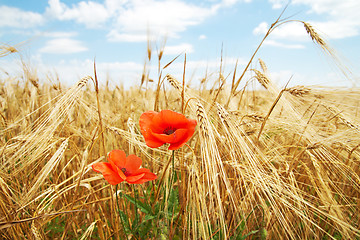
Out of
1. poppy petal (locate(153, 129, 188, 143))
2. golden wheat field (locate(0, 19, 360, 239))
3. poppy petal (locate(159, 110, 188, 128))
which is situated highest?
poppy petal (locate(159, 110, 188, 128))

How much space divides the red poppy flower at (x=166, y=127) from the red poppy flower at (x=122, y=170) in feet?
0.43

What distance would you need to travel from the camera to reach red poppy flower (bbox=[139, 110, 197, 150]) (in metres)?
0.73

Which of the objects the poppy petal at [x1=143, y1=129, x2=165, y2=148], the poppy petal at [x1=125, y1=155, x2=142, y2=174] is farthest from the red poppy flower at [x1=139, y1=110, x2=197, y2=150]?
the poppy petal at [x1=125, y1=155, x2=142, y2=174]

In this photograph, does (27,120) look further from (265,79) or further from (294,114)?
(294,114)

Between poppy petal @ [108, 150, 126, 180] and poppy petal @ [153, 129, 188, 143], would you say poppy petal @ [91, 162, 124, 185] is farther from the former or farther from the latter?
poppy petal @ [153, 129, 188, 143]

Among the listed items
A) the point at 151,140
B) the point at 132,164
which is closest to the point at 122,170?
the point at 132,164

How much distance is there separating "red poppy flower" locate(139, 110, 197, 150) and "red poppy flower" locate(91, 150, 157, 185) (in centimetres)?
13

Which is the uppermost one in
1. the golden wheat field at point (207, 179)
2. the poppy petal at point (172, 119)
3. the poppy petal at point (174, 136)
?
the poppy petal at point (172, 119)

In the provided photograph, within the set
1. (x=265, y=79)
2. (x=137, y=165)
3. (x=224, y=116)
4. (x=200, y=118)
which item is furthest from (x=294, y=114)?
(x=137, y=165)

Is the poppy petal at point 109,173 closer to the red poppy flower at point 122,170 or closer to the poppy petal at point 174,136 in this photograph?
the red poppy flower at point 122,170

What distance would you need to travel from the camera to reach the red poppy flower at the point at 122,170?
76 cm

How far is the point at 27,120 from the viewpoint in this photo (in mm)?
1791

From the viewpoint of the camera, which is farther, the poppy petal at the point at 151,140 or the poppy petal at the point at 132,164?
the poppy petal at the point at 132,164

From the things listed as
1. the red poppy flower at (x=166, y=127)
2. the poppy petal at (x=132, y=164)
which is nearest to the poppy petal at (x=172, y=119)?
the red poppy flower at (x=166, y=127)
